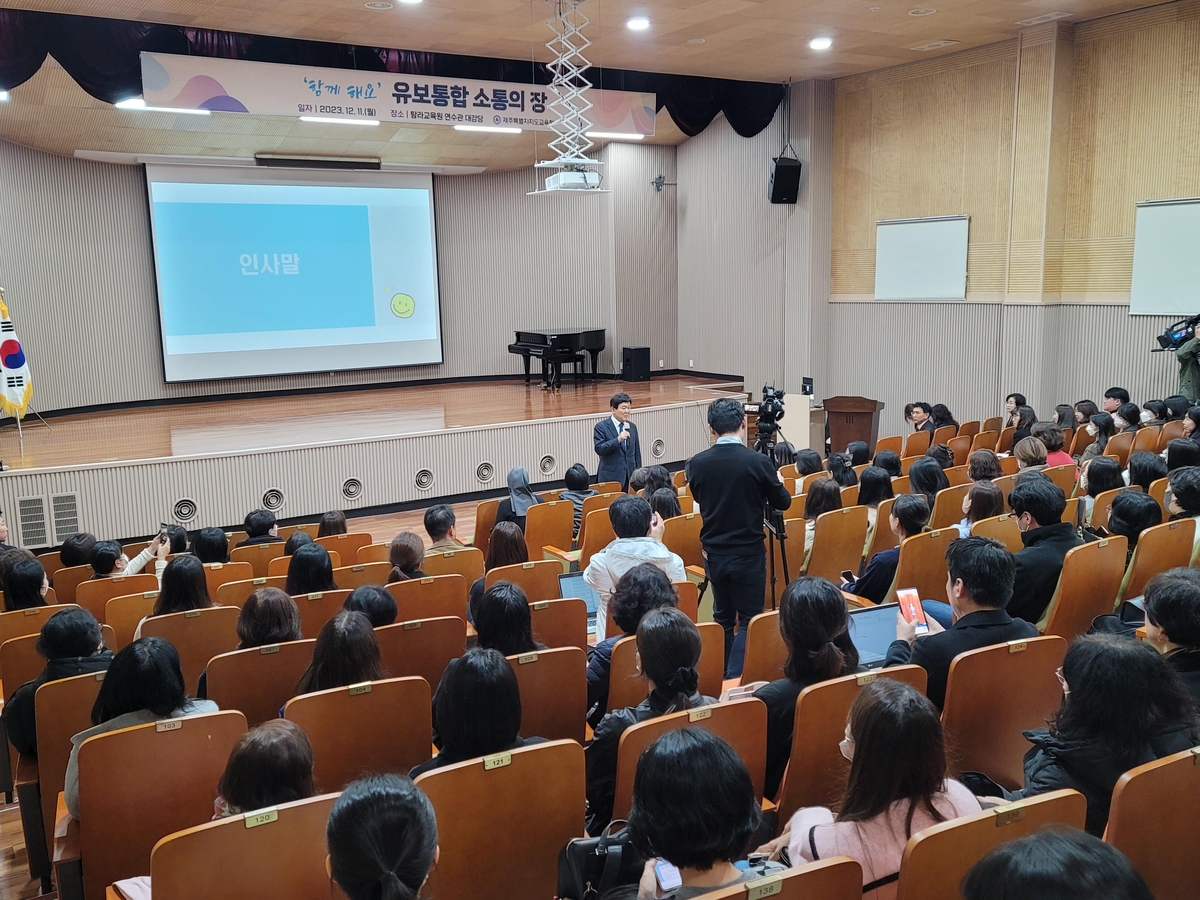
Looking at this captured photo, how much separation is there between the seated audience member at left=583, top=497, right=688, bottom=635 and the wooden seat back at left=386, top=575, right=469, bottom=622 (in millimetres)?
634

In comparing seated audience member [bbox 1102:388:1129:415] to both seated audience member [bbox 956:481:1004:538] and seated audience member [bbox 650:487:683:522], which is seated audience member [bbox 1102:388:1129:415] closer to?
seated audience member [bbox 956:481:1004:538]

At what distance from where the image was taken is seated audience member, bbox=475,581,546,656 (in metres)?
2.88

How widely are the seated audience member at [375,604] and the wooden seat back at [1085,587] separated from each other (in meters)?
2.54

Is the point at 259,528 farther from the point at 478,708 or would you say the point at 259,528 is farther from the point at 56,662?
the point at 478,708

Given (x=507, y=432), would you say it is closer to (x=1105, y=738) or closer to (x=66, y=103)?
(x=66, y=103)

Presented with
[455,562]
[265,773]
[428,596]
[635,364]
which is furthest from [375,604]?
[635,364]

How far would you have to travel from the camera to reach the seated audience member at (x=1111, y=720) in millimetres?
1974

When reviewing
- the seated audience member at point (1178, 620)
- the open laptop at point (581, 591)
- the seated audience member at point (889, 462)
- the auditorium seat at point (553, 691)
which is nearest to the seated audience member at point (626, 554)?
the open laptop at point (581, 591)

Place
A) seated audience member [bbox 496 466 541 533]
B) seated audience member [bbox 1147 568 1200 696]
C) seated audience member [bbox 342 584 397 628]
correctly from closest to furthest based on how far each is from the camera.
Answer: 1. seated audience member [bbox 1147 568 1200 696]
2. seated audience member [bbox 342 584 397 628]
3. seated audience member [bbox 496 466 541 533]

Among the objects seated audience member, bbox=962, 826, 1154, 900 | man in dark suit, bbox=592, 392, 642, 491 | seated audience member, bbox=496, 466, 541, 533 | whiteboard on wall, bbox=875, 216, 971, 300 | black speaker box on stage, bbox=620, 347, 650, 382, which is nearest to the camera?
seated audience member, bbox=962, 826, 1154, 900

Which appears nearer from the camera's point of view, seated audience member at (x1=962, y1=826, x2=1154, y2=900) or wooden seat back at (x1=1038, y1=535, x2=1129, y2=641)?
seated audience member at (x1=962, y1=826, x2=1154, y2=900)

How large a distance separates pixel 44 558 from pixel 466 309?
9.12 m

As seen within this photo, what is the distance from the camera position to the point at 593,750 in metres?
2.46

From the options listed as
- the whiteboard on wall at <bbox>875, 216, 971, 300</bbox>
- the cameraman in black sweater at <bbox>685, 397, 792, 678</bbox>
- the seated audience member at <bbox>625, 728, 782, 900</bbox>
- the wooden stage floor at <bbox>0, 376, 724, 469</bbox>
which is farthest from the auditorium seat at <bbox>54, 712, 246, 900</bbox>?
the whiteboard on wall at <bbox>875, 216, 971, 300</bbox>
